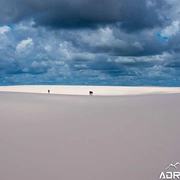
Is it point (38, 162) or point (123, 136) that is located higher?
point (123, 136)

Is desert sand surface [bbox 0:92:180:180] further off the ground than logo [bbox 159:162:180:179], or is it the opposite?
desert sand surface [bbox 0:92:180:180]

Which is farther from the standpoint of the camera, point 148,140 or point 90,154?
point 148,140

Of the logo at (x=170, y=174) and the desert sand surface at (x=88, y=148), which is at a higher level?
the desert sand surface at (x=88, y=148)

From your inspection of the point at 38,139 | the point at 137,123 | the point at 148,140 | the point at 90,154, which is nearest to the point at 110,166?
the point at 90,154

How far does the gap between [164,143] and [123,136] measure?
3.72 feet

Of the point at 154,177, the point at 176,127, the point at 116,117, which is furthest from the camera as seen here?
the point at 116,117

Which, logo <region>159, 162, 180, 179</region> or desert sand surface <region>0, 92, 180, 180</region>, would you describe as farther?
desert sand surface <region>0, 92, 180, 180</region>

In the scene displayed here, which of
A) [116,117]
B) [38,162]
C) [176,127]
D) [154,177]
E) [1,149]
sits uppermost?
[116,117]

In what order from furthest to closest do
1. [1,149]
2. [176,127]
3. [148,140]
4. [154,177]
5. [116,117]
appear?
[116,117], [176,127], [148,140], [1,149], [154,177]

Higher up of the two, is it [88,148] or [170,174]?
[88,148]

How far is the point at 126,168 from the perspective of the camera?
4977 millimetres

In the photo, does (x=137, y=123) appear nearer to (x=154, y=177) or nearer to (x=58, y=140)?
(x=58, y=140)

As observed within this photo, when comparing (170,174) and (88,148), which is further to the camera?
(88,148)

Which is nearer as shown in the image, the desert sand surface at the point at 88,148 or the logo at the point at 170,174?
the logo at the point at 170,174
